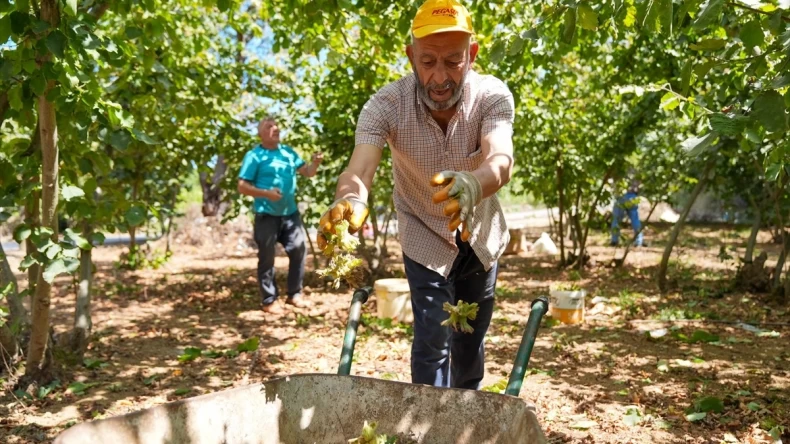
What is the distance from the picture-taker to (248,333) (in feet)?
19.8

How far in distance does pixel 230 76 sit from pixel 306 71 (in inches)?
74.1

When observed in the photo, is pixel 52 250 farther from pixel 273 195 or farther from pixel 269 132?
pixel 269 132

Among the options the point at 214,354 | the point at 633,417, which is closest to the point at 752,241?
the point at 633,417

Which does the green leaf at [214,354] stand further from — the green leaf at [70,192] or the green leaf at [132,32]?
the green leaf at [132,32]

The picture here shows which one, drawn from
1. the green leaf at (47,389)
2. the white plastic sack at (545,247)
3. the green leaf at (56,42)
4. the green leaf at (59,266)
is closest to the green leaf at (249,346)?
the green leaf at (47,389)

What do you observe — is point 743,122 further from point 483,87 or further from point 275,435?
point 275,435

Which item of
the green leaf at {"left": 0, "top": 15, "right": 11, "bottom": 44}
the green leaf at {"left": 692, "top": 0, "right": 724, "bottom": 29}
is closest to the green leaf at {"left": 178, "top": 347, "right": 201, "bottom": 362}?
the green leaf at {"left": 0, "top": 15, "right": 11, "bottom": 44}

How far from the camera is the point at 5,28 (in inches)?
114

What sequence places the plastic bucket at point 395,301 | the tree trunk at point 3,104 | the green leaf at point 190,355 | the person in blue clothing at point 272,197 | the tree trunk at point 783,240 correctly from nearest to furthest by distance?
the tree trunk at point 3,104, the green leaf at point 190,355, the plastic bucket at point 395,301, the person in blue clothing at point 272,197, the tree trunk at point 783,240

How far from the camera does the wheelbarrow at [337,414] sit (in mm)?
1865

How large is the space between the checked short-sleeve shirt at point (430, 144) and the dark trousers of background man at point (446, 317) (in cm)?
7

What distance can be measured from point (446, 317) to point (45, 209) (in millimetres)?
2128

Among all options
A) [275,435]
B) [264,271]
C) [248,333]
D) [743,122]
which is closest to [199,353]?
[248,333]

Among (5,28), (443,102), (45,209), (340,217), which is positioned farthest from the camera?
(45,209)
